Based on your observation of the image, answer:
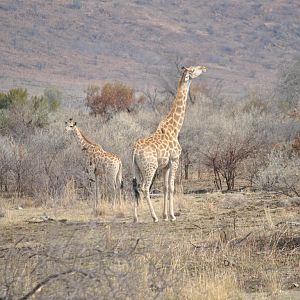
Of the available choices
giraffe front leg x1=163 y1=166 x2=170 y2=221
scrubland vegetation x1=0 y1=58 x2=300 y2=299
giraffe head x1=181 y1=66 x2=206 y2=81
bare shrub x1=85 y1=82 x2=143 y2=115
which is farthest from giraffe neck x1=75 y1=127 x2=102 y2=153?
bare shrub x1=85 y1=82 x2=143 y2=115

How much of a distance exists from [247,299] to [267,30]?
113 meters

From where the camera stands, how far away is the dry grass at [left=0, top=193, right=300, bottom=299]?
6766mm

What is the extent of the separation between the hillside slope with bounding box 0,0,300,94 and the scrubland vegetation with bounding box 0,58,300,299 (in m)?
68.2

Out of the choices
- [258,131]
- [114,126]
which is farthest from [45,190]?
[258,131]

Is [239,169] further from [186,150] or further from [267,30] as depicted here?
[267,30]

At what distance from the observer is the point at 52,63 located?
103875mm

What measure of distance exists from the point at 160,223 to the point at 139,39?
104 meters

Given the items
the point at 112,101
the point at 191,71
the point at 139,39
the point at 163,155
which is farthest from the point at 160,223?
the point at 139,39

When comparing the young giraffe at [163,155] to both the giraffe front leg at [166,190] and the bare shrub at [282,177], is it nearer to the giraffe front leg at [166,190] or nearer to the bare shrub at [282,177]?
the giraffe front leg at [166,190]

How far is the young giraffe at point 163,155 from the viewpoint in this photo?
1450 centimetres

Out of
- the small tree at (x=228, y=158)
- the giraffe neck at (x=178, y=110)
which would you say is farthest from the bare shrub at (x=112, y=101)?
the giraffe neck at (x=178, y=110)

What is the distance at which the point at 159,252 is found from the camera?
29.8ft

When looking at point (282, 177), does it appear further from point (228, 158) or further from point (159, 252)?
point (159, 252)

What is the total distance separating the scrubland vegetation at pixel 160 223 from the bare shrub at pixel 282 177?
0.03 metres
